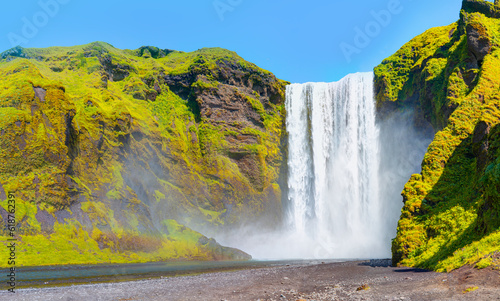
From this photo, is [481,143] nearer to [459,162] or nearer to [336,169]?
[459,162]

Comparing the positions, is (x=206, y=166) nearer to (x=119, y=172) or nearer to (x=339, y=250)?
(x=119, y=172)

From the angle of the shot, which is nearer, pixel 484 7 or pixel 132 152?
pixel 484 7

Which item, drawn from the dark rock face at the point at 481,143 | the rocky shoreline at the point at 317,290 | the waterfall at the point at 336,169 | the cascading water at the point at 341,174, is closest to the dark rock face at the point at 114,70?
the cascading water at the point at 341,174

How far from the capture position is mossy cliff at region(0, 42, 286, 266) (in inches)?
1783

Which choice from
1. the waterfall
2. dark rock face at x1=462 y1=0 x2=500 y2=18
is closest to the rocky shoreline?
the waterfall

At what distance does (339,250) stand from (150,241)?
29.6 metres

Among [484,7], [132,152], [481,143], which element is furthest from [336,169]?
[481,143]

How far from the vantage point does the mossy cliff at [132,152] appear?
149 ft

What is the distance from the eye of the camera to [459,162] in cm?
2783

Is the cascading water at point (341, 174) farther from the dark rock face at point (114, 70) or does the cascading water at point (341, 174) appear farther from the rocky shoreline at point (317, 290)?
the rocky shoreline at point (317, 290)

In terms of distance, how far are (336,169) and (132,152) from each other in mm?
35761

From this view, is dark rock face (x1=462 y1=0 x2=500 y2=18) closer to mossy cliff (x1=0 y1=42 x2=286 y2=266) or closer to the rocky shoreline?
mossy cliff (x1=0 y1=42 x2=286 y2=266)

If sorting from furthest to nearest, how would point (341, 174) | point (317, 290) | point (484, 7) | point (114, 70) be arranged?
1. point (114, 70)
2. point (341, 174)
3. point (484, 7)
4. point (317, 290)

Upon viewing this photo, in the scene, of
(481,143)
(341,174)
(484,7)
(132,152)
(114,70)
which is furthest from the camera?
(114,70)
